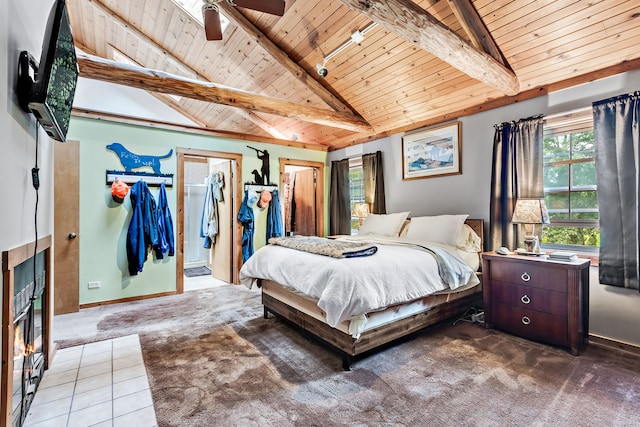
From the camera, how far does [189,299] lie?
413cm

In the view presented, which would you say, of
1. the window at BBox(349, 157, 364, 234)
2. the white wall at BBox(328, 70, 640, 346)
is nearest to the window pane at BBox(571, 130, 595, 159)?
the white wall at BBox(328, 70, 640, 346)

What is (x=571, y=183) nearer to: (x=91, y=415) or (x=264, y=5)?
(x=264, y=5)

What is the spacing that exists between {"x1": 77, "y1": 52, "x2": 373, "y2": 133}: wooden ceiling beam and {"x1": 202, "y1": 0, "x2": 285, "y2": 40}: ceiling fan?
2.80ft

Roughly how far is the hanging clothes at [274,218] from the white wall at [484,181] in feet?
4.96

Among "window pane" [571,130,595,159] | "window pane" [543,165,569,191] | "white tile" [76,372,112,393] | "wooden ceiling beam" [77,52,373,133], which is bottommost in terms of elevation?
"white tile" [76,372,112,393]

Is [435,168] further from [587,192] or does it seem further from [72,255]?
[72,255]

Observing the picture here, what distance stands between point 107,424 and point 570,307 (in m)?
3.36

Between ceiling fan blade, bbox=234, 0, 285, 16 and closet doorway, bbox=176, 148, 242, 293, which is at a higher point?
ceiling fan blade, bbox=234, 0, 285, 16

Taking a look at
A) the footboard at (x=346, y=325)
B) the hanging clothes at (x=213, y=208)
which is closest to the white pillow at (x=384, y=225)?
the footboard at (x=346, y=325)

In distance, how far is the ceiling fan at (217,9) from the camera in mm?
2139

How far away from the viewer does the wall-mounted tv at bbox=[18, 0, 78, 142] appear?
1421mm

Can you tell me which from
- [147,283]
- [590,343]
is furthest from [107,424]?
[590,343]

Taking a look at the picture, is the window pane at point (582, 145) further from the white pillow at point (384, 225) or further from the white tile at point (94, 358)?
the white tile at point (94, 358)

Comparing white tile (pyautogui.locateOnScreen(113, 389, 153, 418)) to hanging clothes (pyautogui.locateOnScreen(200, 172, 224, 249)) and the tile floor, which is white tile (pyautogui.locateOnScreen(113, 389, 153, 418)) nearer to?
the tile floor
